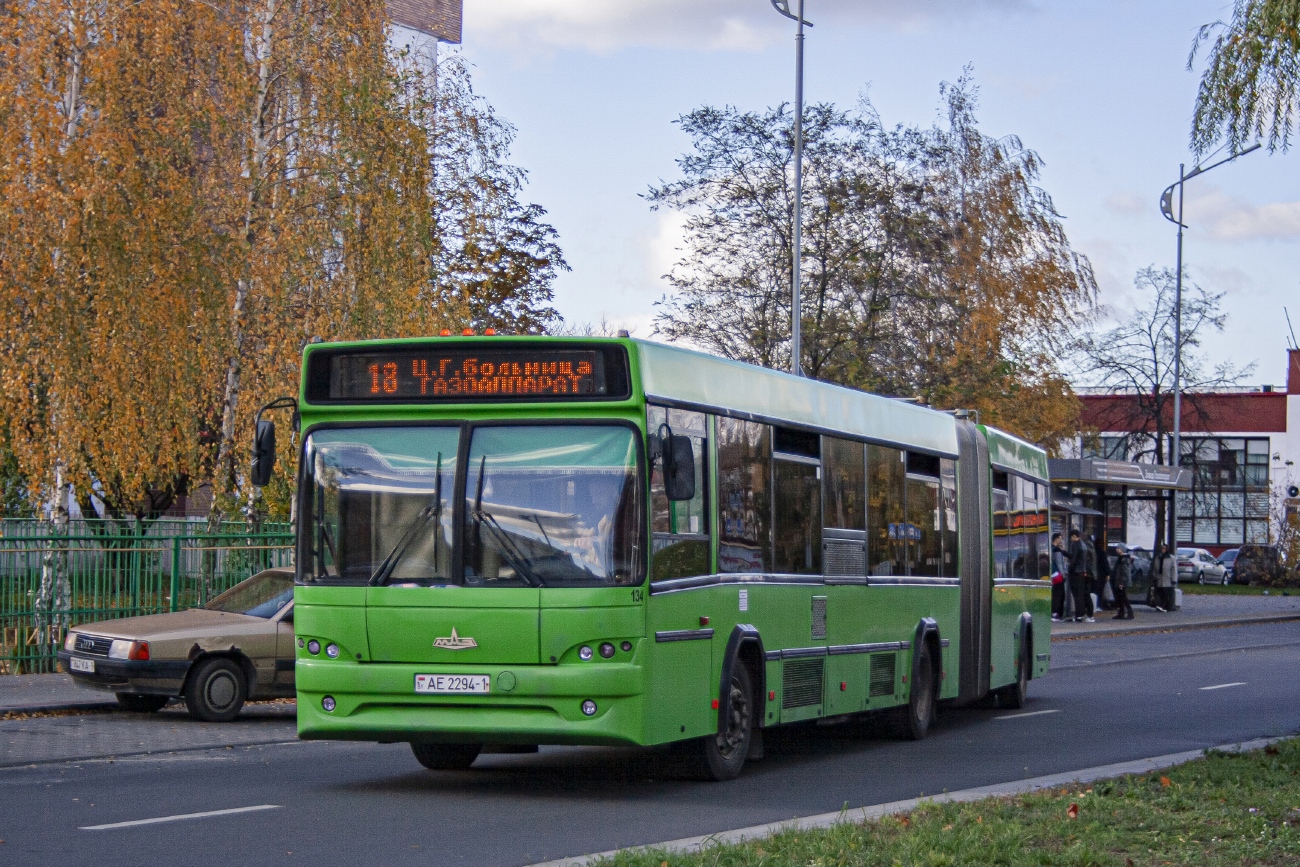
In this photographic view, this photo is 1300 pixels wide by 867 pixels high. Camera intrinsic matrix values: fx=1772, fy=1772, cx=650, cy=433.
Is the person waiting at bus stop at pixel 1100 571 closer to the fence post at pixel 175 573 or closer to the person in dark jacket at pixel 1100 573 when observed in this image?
the person in dark jacket at pixel 1100 573

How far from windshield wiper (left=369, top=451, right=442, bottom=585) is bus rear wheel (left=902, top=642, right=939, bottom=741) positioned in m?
6.35

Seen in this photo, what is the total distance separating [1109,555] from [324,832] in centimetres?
3761

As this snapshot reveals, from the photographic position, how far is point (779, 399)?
524 inches

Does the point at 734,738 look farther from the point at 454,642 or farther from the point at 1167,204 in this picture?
the point at 1167,204

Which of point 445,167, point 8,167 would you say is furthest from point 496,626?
point 445,167

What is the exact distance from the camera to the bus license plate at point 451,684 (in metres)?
10.9

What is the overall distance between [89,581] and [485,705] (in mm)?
13000

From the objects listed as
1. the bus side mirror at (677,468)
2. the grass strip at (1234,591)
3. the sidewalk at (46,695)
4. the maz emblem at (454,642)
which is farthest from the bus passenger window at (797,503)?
the grass strip at (1234,591)

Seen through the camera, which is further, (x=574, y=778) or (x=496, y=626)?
(x=574, y=778)

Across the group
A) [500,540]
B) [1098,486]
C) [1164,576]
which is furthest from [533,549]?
[1164,576]

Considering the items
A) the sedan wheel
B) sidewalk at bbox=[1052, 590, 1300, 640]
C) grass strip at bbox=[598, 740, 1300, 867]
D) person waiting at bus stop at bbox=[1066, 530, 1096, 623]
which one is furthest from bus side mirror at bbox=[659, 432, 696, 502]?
person waiting at bus stop at bbox=[1066, 530, 1096, 623]

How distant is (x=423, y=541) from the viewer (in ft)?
36.4

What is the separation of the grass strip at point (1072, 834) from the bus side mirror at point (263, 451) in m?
4.25

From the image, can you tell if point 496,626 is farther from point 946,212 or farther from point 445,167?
point 946,212
